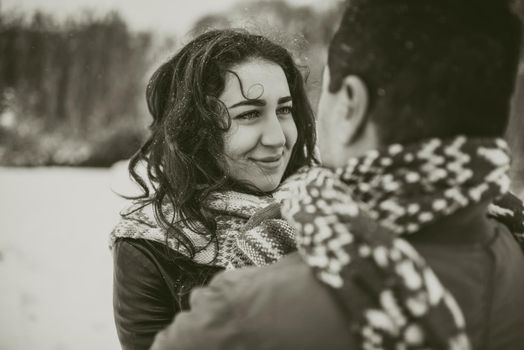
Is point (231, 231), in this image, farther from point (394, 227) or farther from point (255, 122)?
point (394, 227)

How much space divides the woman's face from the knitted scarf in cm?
11

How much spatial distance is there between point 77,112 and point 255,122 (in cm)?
789

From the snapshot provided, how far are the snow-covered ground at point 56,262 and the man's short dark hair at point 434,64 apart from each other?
14.0 feet

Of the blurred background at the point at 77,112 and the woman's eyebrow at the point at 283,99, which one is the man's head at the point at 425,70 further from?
the blurred background at the point at 77,112

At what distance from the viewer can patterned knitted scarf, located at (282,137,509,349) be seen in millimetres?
935

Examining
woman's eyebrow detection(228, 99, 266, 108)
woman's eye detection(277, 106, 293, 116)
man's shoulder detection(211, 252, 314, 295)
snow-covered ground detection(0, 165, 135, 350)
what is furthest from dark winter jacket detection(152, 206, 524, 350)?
snow-covered ground detection(0, 165, 135, 350)

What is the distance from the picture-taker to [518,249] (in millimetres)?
1242

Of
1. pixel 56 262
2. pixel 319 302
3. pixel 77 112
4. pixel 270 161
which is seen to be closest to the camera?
pixel 319 302

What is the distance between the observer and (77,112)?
9172 mm

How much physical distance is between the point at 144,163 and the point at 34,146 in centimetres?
746

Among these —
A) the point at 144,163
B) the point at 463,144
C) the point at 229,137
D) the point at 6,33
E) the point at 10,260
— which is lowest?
the point at 10,260

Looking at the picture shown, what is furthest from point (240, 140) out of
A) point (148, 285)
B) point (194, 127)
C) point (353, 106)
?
point (353, 106)

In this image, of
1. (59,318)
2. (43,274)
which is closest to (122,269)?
(59,318)

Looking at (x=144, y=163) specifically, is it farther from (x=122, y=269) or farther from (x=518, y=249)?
(x=518, y=249)
